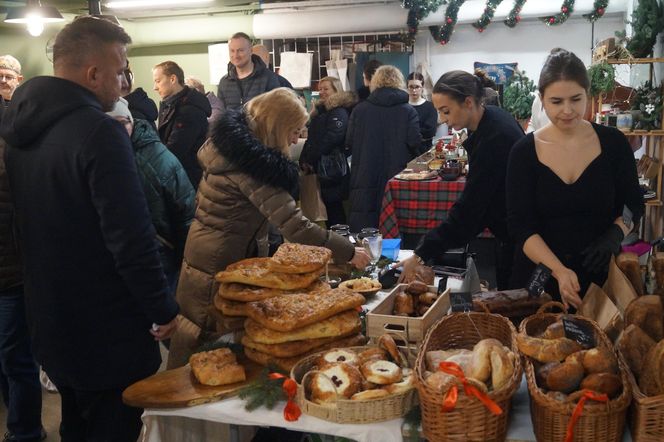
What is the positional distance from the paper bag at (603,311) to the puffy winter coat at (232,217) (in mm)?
976

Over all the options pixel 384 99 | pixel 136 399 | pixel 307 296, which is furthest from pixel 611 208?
pixel 384 99

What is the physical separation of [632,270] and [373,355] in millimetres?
831

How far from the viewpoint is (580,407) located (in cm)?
135

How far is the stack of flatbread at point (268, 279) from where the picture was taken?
205 centimetres

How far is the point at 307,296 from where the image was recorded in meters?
1.98

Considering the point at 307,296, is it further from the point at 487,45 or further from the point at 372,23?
the point at 487,45

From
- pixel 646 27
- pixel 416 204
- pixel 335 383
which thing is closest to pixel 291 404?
pixel 335 383

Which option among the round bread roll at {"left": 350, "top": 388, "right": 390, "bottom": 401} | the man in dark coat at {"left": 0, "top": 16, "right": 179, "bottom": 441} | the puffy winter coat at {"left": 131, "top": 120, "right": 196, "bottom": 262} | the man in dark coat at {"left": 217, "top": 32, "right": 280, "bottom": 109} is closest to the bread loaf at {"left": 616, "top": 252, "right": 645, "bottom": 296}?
the round bread roll at {"left": 350, "top": 388, "right": 390, "bottom": 401}

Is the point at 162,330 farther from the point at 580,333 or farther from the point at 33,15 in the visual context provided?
the point at 33,15

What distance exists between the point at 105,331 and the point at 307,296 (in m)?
0.61

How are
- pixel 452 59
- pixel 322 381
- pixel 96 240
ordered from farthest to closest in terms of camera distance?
pixel 452 59, pixel 96 240, pixel 322 381

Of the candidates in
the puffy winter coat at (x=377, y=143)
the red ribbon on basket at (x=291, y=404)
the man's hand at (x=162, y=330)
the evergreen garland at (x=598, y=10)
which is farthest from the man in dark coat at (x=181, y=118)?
the evergreen garland at (x=598, y=10)

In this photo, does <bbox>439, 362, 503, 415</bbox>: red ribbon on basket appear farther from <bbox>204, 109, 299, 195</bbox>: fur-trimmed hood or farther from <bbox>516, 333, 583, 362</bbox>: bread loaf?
<bbox>204, 109, 299, 195</bbox>: fur-trimmed hood

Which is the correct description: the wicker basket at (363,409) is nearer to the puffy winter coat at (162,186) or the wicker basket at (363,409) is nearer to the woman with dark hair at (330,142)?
the puffy winter coat at (162,186)
